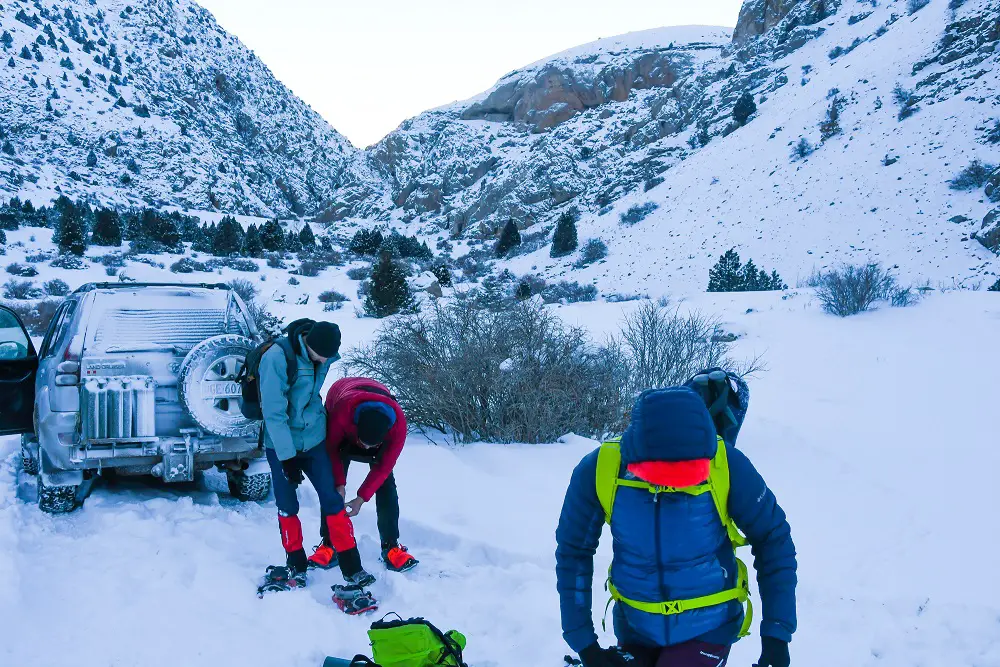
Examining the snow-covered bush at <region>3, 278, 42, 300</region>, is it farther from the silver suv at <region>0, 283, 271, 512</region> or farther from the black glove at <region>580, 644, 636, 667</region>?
the black glove at <region>580, 644, 636, 667</region>

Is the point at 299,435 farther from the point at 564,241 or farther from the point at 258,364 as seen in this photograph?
the point at 564,241

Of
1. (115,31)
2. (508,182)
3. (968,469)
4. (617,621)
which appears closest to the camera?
(617,621)

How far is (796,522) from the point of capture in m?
5.03

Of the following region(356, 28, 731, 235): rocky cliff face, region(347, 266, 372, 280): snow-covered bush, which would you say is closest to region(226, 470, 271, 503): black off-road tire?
region(347, 266, 372, 280): snow-covered bush

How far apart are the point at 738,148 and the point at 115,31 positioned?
6939 cm

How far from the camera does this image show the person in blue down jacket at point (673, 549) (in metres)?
1.92

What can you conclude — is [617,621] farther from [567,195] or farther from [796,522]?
[567,195]

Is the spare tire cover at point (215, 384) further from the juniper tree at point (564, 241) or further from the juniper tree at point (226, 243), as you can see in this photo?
the juniper tree at point (564, 241)

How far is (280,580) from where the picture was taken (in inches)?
147

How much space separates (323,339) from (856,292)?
13.7 meters

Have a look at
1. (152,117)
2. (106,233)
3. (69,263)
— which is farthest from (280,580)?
(152,117)

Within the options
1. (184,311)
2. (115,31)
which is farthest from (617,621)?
(115,31)

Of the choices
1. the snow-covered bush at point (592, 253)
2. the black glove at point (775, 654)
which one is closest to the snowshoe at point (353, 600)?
the black glove at point (775, 654)

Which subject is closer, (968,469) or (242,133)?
(968,469)
